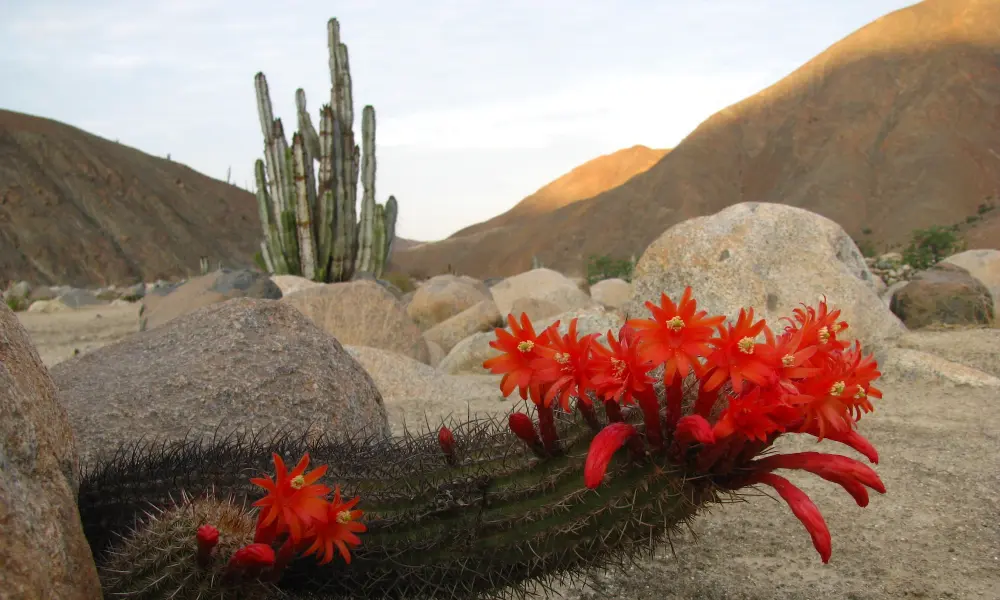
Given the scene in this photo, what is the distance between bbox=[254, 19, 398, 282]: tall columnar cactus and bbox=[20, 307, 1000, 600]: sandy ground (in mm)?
13820

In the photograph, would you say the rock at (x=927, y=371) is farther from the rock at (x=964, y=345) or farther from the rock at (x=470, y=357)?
the rock at (x=470, y=357)

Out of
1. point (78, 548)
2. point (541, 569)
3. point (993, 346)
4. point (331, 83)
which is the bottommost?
point (993, 346)

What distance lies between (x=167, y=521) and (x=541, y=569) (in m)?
0.88

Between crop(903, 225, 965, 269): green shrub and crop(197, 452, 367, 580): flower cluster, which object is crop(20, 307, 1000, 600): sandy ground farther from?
crop(903, 225, 965, 269): green shrub

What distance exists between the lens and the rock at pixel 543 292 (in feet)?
41.3

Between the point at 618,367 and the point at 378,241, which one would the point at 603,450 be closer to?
the point at 618,367

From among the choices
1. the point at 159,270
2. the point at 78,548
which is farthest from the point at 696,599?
the point at 159,270

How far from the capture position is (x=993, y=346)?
7.96 meters

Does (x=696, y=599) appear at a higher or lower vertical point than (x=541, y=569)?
lower

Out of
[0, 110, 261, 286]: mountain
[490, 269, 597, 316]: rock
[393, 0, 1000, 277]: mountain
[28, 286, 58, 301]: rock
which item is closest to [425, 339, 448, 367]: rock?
[490, 269, 597, 316]: rock

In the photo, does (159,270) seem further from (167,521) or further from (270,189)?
(167,521)

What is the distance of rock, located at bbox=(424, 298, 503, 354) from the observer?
36.3 feet

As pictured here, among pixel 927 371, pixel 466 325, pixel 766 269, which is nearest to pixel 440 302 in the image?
pixel 466 325

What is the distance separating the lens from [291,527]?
5.42 feet
